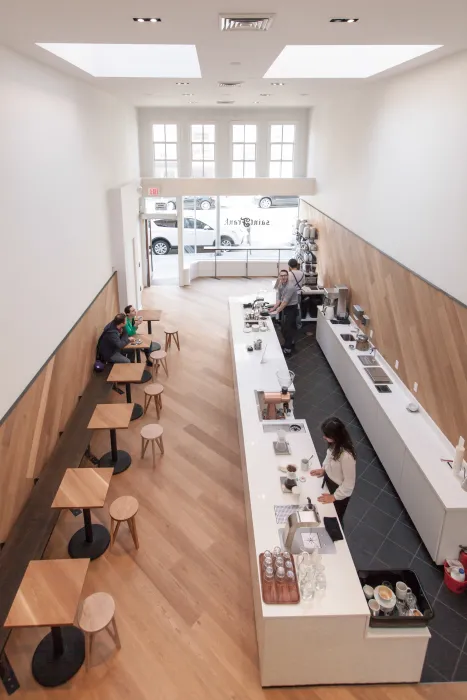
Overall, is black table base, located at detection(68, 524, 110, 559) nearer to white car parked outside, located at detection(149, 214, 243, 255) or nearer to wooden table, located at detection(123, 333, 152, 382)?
wooden table, located at detection(123, 333, 152, 382)

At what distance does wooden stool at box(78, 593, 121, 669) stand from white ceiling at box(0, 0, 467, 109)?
13.6 feet

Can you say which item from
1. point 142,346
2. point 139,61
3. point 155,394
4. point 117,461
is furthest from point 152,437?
point 139,61

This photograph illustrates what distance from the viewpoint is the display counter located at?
4.55 m

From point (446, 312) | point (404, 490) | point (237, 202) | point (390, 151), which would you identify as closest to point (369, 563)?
→ point (404, 490)

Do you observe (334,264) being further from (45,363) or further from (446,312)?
(45,363)

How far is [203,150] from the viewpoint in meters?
12.7

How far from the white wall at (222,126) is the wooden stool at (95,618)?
10981 mm

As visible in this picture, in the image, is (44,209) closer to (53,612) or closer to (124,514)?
(124,514)

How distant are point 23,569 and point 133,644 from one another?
1072 mm

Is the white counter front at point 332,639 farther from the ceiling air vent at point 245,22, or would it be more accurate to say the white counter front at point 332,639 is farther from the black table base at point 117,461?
the ceiling air vent at point 245,22

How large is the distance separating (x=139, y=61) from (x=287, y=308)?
4.54 meters

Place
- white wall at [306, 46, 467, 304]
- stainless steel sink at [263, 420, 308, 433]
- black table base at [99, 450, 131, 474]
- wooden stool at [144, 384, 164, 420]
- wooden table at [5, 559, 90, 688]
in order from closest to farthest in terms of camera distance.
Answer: wooden table at [5, 559, 90, 688]
white wall at [306, 46, 467, 304]
stainless steel sink at [263, 420, 308, 433]
black table base at [99, 450, 131, 474]
wooden stool at [144, 384, 164, 420]

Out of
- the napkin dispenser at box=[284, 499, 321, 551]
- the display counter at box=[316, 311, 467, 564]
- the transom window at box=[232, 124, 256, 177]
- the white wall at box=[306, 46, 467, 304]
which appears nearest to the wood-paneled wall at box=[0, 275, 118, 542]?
the napkin dispenser at box=[284, 499, 321, 551]

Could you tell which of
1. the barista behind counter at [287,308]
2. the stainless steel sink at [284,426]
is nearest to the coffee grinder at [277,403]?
the stainless steel sink at [284,426]
